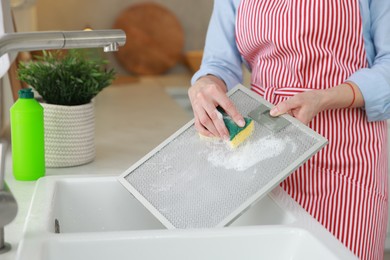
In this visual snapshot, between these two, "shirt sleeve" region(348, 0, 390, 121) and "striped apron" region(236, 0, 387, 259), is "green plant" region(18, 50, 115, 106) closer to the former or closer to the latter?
"striped apron" region(236, 0, 387, 259)

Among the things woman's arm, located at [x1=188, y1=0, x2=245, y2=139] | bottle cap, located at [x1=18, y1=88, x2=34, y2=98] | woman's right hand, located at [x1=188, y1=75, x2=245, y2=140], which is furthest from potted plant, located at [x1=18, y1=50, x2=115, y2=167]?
woman's right hand, located at [x1=188, y1=75, x2=245, y2=140]

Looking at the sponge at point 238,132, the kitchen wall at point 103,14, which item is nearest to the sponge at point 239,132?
the sponge at point 238,132

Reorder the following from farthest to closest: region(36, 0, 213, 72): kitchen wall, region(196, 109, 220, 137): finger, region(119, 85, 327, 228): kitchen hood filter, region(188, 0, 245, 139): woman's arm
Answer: region(36, 0, 213, 72): kitchen wall
region(188, 0, 245, 139): woman's arm
region(196, 109, 220, 137): finger
region(119, 85, 327, 228): kitchen hood filter

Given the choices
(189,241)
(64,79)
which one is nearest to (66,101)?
(64,79)

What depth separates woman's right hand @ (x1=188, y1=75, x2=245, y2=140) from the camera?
1.34m

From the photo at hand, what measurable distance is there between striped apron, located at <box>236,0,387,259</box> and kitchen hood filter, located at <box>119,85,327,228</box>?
14cm

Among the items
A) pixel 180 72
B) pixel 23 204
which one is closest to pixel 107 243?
pixel 23 204

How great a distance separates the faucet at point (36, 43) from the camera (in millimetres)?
1079

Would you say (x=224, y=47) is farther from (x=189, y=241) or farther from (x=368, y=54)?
(x=189, y=241)

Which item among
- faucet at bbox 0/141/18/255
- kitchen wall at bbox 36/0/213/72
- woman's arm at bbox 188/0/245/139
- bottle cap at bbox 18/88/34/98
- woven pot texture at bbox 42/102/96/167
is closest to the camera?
faucet at bbox 0/141/18/255

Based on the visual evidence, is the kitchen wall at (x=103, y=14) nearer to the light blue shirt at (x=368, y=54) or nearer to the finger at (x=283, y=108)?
the light blue shirt at (x=368, y=54)

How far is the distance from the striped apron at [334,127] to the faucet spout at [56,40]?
366mm

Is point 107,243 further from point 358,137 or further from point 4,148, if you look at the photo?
point 358,137

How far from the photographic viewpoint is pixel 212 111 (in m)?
1.36
